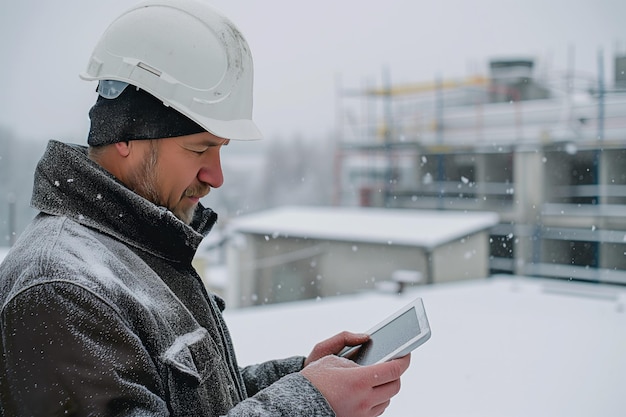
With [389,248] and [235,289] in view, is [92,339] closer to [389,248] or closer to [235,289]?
[389,248]

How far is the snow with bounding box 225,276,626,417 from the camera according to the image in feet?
4.75

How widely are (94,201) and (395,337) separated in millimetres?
341

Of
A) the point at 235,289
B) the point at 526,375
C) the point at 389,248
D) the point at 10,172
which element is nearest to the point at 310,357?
the point at 526,375

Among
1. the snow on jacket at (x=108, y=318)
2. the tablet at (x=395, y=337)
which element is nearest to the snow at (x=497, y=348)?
the tablet at (x=395, y=337)

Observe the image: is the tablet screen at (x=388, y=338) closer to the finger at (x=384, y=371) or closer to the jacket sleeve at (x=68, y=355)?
the finger at (x=384, y=371)

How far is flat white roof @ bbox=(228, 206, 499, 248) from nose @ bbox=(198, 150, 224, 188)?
3797mm

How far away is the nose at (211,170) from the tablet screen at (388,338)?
0.25 metres

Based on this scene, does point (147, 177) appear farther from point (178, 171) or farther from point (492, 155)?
point (492, 155)

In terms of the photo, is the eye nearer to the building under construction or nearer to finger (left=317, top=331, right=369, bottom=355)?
finger (left=317, top=331, right=369, bottom=355)

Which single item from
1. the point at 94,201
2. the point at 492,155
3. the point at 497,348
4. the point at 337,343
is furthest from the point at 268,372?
the point at 492,155

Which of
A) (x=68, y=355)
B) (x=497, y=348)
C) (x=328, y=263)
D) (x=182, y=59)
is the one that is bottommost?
(x=328, y=263)

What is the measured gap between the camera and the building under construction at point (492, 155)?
206 inches

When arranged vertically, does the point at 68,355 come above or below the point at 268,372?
above

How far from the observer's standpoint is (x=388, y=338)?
64cm
